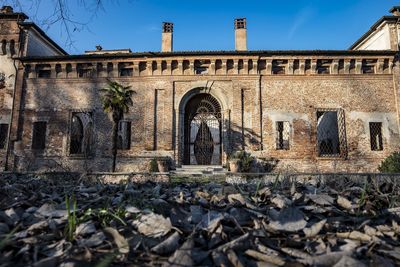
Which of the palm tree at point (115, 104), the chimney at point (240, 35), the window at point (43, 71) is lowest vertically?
the palm tree at point (115, 104)

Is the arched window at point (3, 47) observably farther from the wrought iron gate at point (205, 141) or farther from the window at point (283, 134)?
the window at point (283, 134)

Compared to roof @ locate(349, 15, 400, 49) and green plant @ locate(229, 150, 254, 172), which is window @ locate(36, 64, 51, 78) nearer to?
green plant @ locate(229, 150, 254, 172)

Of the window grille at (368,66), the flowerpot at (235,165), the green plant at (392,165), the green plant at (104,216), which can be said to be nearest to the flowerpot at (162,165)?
the flowerpot at (235,165)

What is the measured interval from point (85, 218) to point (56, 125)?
53.2ft

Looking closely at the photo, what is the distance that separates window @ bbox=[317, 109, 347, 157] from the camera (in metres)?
15.4

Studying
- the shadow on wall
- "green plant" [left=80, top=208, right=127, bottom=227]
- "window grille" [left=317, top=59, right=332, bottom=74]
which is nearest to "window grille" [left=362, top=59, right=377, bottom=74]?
"window grille" [left=317, top=59, right=332, bottom=74]

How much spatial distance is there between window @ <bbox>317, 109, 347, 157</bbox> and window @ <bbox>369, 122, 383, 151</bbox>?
5.40 feet

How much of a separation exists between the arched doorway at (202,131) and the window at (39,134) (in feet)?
27.1

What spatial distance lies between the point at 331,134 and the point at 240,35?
890 cm

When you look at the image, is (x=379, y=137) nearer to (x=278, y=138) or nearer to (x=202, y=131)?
(x=278, y=138)

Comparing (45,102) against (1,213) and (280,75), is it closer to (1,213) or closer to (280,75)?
(280,75)

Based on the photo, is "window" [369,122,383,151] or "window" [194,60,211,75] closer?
"window" [369,122,383,151]

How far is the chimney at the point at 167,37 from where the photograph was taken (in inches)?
686

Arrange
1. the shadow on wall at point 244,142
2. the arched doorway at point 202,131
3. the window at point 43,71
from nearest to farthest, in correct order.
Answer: the shadow on wall at point 244,142, the arched doorway at point 202,131, the window at point 43,71
